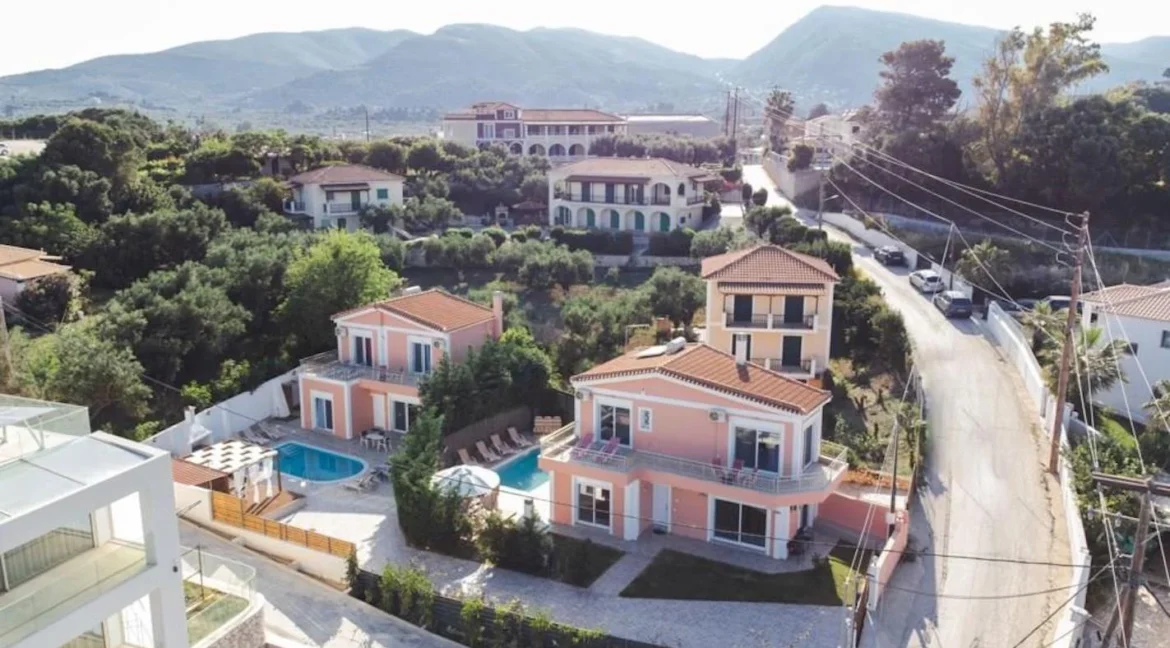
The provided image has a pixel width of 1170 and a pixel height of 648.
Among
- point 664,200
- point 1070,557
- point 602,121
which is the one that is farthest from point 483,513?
point 602,121

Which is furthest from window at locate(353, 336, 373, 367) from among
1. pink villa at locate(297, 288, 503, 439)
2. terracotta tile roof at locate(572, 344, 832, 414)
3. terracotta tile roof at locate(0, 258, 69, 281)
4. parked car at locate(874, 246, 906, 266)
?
parked car at locate(874, 246, 906, 266)

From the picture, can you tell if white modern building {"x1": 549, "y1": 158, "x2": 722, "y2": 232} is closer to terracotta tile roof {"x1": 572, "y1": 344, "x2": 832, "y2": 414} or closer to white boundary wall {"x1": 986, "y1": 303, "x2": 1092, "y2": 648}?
white boundary wall {"x1": 986, "y1": 303, "x2": 1092, "y2": 648}

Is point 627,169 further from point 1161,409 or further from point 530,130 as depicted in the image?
point 1161,409

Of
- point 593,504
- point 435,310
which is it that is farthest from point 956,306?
point 593,504

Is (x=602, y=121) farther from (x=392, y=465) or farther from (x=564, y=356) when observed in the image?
(x=392, y=465)

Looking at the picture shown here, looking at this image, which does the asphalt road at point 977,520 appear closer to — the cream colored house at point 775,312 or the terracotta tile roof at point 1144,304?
the terracotta tile roof at point 1144,304

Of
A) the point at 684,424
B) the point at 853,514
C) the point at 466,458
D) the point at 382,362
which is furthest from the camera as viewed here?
the point at 382,362
